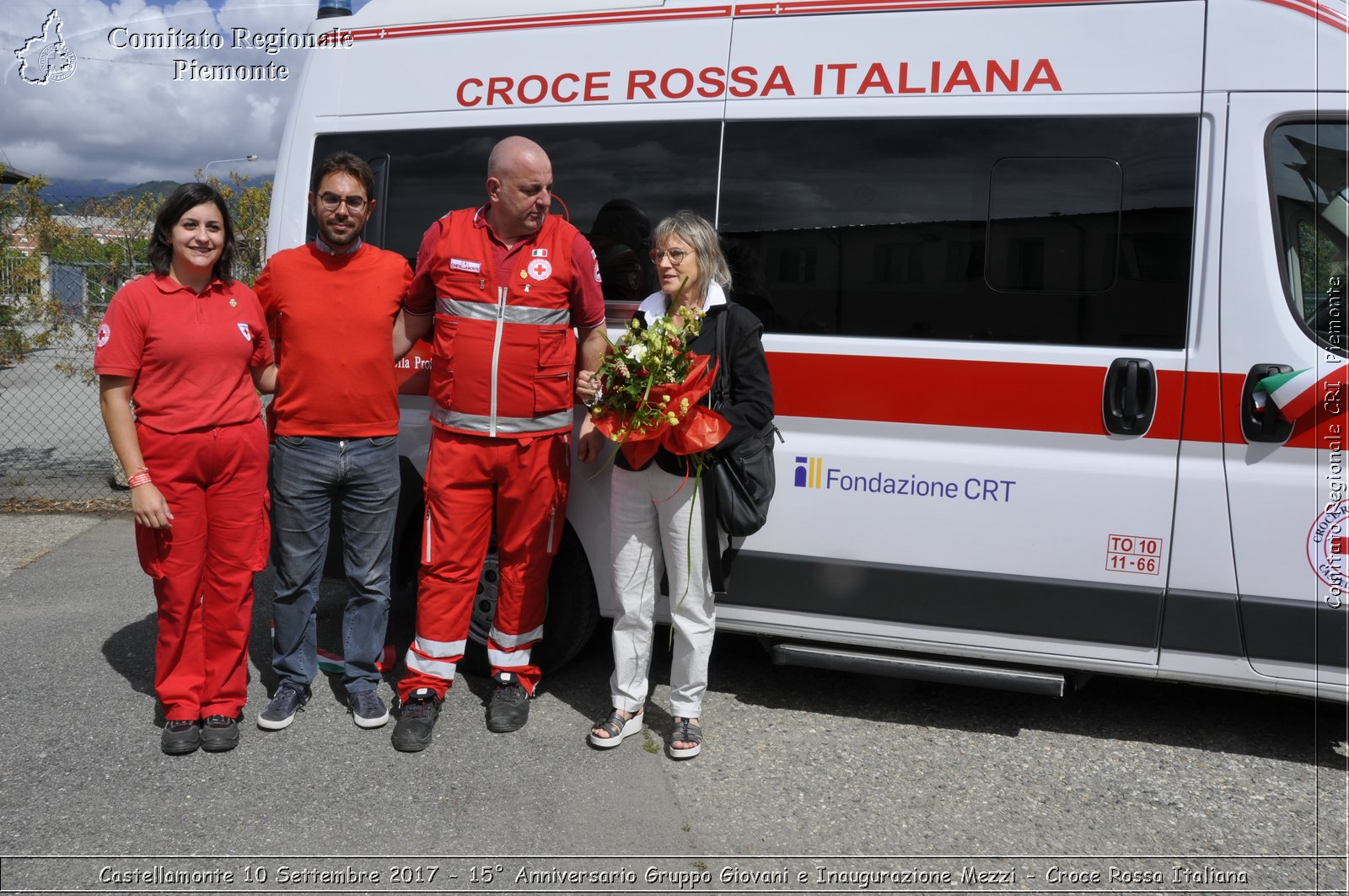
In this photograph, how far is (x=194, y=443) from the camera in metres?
3.39

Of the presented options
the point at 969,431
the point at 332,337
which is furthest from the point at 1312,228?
the point at 332,337

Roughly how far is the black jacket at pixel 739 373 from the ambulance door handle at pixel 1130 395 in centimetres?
108

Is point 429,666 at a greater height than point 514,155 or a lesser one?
lesser

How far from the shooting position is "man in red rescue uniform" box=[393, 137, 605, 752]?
3.51 meters

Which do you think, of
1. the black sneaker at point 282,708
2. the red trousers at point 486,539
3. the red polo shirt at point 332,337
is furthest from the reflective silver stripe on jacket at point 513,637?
the red polo shirt at point 332,337

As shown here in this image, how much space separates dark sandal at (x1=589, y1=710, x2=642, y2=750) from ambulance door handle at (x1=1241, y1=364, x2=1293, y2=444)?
223 centimetres

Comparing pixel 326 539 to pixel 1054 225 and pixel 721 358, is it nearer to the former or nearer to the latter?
pixel 721 358

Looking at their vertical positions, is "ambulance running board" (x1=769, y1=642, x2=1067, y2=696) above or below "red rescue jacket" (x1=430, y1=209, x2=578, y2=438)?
below

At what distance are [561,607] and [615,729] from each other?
612 millimetres

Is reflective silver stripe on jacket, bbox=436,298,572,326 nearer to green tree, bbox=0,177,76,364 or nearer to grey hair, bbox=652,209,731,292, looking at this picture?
grey hair, bbox=652,209,731,292

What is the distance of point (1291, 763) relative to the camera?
3623 millimetres

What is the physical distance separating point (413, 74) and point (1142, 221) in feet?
8.85

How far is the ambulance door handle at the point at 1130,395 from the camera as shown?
331 cm

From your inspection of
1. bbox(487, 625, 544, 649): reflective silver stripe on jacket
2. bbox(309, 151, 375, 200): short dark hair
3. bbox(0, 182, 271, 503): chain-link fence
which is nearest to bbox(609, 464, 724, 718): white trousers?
bbox(487, 625, 544, 649): reflective silver stripe on jacket
